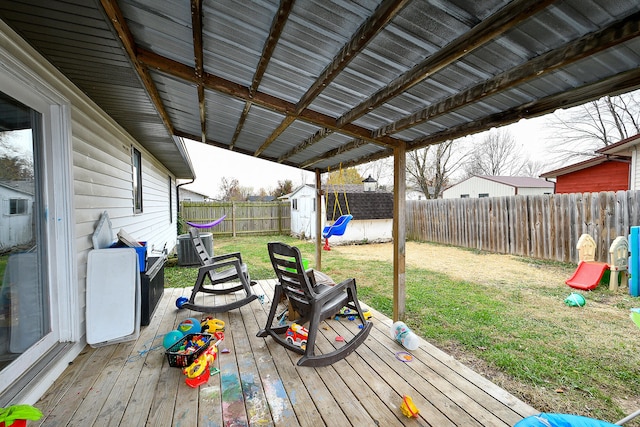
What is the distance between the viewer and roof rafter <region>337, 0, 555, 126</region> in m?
1.25

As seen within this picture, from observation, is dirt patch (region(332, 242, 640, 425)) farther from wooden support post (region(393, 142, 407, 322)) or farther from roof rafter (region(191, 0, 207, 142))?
roof rafter (region(191, 0, 207, 142))

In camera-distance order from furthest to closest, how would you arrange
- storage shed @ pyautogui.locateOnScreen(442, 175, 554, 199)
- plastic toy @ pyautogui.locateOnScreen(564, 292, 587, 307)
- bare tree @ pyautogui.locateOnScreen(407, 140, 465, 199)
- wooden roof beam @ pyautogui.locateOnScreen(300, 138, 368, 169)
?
bare tree @ pyautogui.locateOnScreen(407, 140, 465, 199), storage shed @ pyautogui.locateOnScreen(442, 175, 554, 199), plastic toy @ pyautogui.locateOnScreen(564, 292, 587, 307), wooden roof beam @ pyautogui.locateOnScreen(300, 138, 368, 169)

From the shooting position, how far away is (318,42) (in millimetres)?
1822

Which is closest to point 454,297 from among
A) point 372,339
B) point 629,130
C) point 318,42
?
point 372,339

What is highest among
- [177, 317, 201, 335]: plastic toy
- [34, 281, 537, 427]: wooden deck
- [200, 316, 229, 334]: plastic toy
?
[177, 317, 201, 335]: plastic toy

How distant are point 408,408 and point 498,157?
29207 millimetres

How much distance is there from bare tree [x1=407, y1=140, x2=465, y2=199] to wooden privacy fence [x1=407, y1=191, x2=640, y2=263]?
9.05 m

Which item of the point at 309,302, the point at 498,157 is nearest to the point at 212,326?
the point at 309,302

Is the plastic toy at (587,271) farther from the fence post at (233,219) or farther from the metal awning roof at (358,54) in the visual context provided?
the fence post at (233,219)

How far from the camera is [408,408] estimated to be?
171cm

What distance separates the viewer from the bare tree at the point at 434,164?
19.3 meters

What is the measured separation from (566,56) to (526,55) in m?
0.21

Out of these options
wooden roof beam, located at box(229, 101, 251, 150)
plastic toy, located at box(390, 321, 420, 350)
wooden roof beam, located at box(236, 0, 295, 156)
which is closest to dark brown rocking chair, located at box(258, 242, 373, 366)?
plastic toy, located at box(390, 321, 420, 350)

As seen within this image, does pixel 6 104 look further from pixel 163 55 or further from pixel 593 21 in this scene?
pixel 593 21
